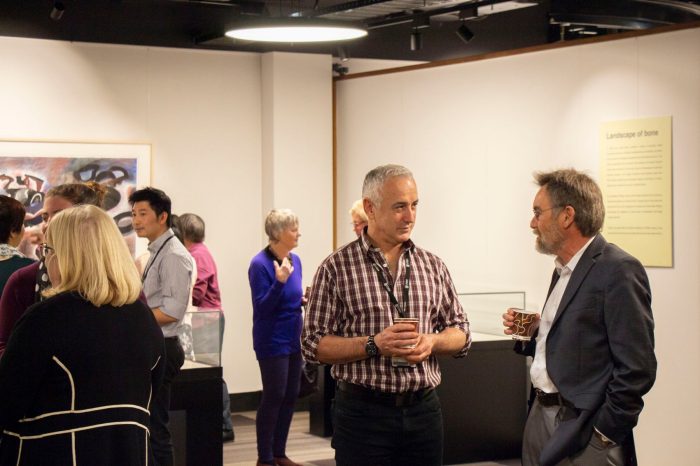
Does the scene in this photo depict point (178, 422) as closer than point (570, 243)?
No

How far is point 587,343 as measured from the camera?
346 centimetres

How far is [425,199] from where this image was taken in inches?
330

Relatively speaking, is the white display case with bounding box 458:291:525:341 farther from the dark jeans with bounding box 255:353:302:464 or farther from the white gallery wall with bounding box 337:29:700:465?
the dark jeans with bounding box 255:353:302:464

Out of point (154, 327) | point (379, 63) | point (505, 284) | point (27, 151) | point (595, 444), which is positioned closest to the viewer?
point (154, 327)

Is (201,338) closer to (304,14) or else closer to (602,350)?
(602,350)

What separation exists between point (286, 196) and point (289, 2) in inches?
66.3

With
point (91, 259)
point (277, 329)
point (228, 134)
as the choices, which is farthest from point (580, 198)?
point (228, 134)

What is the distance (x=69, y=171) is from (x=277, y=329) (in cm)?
278

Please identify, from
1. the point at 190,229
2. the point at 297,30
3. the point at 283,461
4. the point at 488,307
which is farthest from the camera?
the point at 190,229

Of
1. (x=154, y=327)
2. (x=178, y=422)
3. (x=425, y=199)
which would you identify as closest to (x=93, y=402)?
(x=154, y=327)

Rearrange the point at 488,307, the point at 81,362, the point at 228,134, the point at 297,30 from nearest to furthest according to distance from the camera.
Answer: the point at 81,362 → the point at 297,30 → the point at 488,307 → the point at 228,134

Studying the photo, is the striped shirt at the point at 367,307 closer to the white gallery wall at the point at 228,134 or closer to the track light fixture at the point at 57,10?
the track light fixture at the point at 57,10

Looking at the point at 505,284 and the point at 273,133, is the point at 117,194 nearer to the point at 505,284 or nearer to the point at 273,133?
the point at 273,133

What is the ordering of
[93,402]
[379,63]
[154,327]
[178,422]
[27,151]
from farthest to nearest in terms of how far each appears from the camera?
[379,63], [27,151], [178,422], [154,327], [93,402]
